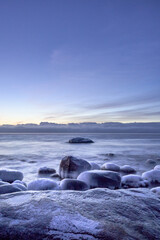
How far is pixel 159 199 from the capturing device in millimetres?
1790

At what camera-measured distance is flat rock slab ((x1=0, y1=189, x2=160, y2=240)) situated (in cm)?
113

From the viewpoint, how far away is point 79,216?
132 centimetres

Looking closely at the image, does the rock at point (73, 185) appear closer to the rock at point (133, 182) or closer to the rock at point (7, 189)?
the rock at point (7, 189)

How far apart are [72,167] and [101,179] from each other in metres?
1.28

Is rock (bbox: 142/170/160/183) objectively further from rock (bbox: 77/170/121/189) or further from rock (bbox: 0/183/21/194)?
rock (bbox: 0/183/21/194)

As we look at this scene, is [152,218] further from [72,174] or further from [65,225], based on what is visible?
[72,174]

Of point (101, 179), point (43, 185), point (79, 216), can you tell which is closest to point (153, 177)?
point (101, 179)

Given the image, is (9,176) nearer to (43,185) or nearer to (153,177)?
(43,185)

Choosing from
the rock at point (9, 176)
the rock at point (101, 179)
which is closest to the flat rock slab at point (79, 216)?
the rock at point (101, 179)

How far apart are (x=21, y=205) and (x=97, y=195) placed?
85 cm

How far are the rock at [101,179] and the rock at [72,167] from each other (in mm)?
960

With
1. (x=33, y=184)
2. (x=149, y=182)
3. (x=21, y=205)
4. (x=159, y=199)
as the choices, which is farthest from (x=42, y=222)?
(x=149, y=182)

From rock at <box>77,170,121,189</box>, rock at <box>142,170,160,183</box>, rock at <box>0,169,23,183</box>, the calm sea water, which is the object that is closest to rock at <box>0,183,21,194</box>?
rock at <box>77,170,121,189</box>

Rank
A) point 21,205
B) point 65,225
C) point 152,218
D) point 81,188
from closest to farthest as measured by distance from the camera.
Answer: point 65,225
point 152,218
point 21,205
point 81,188
